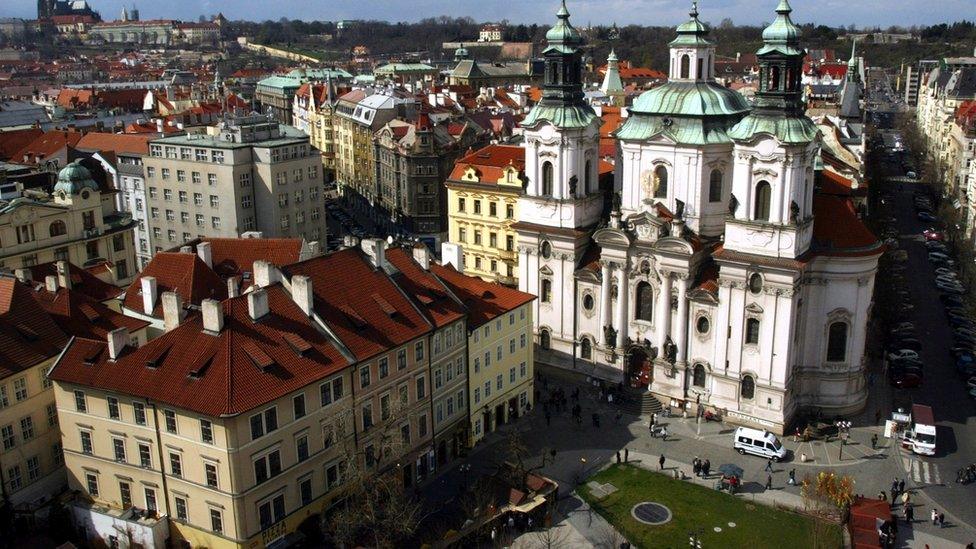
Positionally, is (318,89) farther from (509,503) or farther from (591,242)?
(509,503)

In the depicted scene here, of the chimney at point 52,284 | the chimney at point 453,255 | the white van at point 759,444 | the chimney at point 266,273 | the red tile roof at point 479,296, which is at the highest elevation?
the chimney at point 266,273

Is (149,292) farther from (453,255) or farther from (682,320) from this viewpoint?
(682,320)

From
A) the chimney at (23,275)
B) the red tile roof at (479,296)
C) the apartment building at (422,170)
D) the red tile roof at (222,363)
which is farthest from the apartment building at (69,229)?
the apartment building at (422,170)

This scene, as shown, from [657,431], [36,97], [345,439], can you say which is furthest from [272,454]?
[36,97]

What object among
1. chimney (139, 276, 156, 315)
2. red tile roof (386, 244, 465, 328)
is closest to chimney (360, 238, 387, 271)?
red tile roof (386, 244, 465, 328)

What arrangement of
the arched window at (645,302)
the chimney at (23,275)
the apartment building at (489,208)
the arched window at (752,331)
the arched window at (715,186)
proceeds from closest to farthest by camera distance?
the chimney at (23,275) → the arched window at (752,331) → the arched window at (715,186) → the arched window at (645,302) → the apartment building at (489,208)

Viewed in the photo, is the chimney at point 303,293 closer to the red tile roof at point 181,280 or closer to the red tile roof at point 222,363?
the red tile roof at point 222,363
